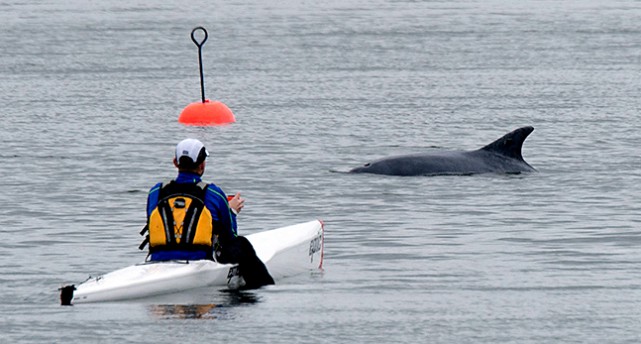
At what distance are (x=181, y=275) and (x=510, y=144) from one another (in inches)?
525

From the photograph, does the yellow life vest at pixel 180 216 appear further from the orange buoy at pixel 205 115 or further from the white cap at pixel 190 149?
the orange buoy at pixel 205 115

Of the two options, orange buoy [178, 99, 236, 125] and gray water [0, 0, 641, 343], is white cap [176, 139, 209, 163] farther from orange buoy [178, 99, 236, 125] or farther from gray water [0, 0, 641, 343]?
orange buoy [178, 99, 236, 125]

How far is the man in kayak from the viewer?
19031 millimetres

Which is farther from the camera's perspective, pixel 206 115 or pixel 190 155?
pixel 206 115

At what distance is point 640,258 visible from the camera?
2228cm

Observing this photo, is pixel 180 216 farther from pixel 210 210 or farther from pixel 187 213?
pixel 210 210

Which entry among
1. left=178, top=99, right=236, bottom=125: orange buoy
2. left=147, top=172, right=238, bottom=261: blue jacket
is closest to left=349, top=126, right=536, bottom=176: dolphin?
left=178, top=99, right=236, bottom=125: orange buoy

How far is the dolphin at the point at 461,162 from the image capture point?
3134 centimetres

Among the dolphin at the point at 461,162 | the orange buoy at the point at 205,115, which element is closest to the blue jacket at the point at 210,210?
the dolphin at the point at 461,162

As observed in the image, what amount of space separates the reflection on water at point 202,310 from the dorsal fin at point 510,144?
40.9ft

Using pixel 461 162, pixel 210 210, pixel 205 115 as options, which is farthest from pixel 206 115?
pixel 210 210

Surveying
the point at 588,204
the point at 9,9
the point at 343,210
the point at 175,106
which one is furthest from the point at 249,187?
the point at 9,9

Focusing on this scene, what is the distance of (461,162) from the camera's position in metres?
31.5

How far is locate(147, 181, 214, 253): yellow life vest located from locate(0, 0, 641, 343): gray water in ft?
2.32
